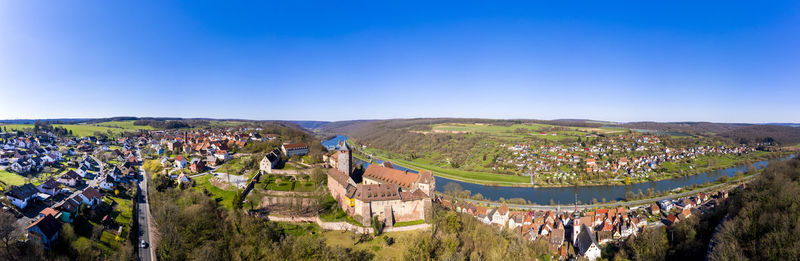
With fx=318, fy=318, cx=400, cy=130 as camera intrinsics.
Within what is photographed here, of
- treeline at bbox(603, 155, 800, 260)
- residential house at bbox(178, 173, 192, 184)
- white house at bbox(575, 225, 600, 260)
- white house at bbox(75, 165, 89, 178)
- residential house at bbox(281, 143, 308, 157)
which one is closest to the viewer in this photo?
treeline at bbox(603, 155, 800, 260)

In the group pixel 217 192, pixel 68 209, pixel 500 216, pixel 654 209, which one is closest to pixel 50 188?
pixel 68 209

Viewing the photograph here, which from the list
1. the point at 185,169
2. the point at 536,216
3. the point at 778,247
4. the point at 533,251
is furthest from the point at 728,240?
the point at 185,169

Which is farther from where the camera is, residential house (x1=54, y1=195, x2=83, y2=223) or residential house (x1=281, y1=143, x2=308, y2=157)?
residential house (x1=281, y1=143, x2=308, y2=157)

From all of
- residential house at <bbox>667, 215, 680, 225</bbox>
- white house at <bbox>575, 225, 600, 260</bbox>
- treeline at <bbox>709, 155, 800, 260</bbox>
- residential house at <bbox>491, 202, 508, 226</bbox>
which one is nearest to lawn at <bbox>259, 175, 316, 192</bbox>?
residential house at <bbox>491, 202, 508, 226</bbox>

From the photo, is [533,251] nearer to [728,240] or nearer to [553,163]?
[728,240]

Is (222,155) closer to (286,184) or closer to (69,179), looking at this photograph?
(69,179)

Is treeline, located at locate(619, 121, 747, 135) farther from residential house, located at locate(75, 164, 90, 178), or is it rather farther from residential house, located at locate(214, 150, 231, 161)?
residential house, located at locate(75, 164, 90, 178)
